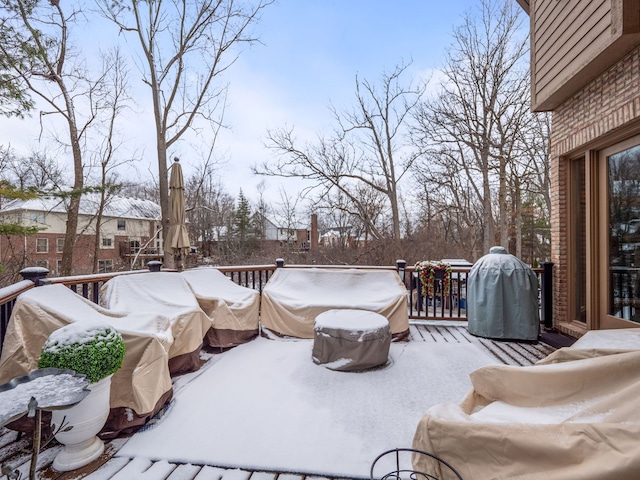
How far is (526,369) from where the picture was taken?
144 cm

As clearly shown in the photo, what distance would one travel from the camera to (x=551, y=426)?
3.39 ft

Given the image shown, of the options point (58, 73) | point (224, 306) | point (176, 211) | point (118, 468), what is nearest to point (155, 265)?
point (176, 211)

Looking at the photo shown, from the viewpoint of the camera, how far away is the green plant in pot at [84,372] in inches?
70.5

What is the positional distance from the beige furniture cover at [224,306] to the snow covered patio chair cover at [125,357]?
138 centimetres

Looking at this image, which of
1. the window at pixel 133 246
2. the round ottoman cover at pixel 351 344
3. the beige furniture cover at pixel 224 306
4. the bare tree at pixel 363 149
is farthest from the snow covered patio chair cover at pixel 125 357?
the window at pixel 133 246

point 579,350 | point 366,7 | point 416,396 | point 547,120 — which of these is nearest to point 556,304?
point 416,396

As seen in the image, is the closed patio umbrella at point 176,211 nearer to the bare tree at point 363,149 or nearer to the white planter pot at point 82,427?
the white planter pot at point 82,427

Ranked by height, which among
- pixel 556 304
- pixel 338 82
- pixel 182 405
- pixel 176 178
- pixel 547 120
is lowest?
pixel 182 405

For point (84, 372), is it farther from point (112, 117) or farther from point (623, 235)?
point (112, 117)

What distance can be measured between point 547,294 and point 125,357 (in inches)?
195

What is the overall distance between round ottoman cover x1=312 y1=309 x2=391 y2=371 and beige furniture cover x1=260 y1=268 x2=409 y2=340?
689 mm

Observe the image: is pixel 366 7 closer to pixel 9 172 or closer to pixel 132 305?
pixel 132 305

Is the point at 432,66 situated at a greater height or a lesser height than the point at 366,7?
greater

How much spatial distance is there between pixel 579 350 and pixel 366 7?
8.16m
